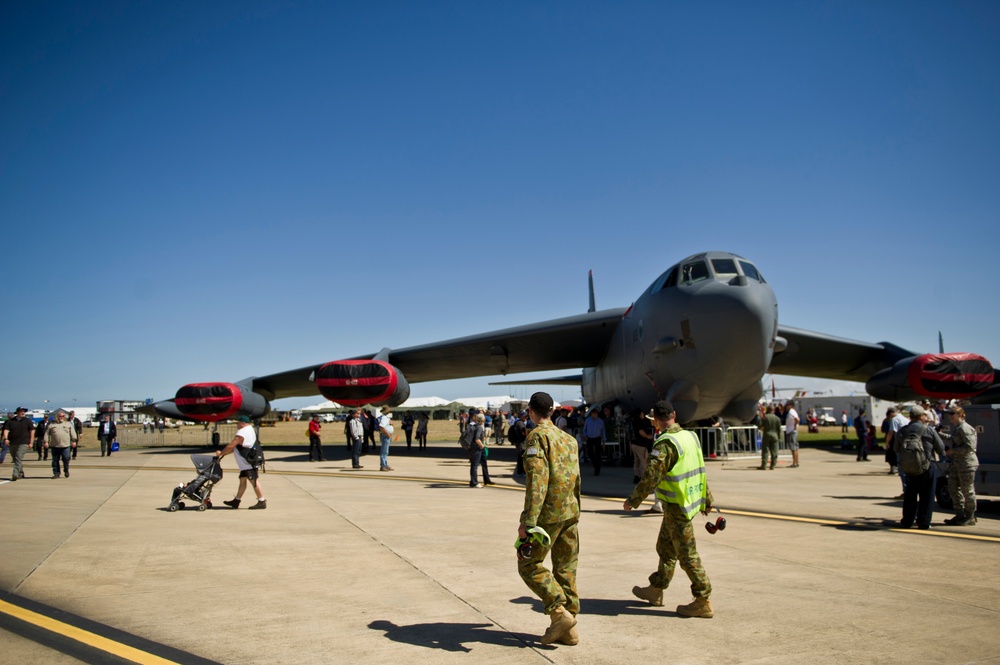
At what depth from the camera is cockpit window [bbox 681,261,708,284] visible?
1469cm

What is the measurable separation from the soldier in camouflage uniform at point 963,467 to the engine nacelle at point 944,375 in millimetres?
10450

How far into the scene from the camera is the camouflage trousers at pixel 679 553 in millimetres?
5172

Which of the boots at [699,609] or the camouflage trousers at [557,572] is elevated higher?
the camouflage trousers at [557,572]

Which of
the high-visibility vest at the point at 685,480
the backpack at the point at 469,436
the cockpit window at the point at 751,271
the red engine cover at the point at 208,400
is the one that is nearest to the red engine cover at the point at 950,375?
Answer: the cockpit window at the point at 751,271

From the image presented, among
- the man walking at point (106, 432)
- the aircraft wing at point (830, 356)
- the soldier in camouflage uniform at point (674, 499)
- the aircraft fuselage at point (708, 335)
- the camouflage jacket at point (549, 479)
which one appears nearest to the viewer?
the camouflage jacket at point (549, 479)

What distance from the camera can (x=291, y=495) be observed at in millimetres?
13266

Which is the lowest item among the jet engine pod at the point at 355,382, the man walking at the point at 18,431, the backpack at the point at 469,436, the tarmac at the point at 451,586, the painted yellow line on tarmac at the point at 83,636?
the tarmac at the point at 451,586

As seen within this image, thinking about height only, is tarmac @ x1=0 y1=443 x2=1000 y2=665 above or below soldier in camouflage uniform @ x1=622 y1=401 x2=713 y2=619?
below

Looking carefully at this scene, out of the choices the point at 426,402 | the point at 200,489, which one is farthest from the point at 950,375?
the point at 426,402

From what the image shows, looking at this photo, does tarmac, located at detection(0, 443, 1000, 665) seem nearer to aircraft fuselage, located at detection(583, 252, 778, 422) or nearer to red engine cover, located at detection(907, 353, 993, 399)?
aircraft fuselage, located at detection(583, 252, 778, 422)

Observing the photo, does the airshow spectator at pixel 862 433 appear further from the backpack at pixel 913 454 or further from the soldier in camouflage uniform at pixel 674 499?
the soldier in camouflage uniform at pixel 674 499

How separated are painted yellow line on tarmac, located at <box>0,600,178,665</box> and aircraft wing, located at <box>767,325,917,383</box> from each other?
19149 mm

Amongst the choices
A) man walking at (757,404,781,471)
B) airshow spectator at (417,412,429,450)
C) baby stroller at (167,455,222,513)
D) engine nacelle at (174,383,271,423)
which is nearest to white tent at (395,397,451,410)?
airshow spectator at (417,412,429,450)

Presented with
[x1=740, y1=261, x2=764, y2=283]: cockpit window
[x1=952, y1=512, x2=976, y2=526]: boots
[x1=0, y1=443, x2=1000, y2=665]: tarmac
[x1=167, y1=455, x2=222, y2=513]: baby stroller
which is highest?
[x1=740, y1=261, x2=764, y2=283]: cockpit window
